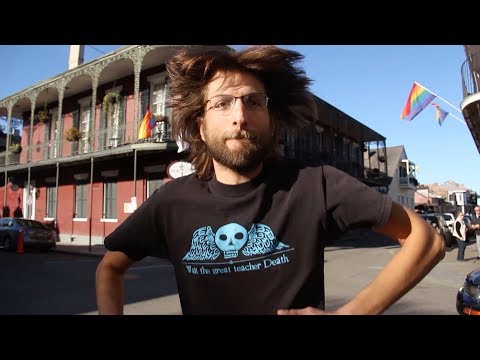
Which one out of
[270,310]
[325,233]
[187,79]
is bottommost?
[270,310]

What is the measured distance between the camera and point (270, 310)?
1.33m

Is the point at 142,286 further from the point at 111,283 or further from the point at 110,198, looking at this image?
the point at 110,198

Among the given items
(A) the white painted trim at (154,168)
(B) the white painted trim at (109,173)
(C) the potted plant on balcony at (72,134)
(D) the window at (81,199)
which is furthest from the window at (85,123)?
(A) the white painted trim at (154,168)

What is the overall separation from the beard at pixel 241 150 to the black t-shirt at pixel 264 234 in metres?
0.08

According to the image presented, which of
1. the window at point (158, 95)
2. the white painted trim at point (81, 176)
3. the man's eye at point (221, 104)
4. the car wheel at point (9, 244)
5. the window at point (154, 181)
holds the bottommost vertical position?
the car wheel at point (9, 244)

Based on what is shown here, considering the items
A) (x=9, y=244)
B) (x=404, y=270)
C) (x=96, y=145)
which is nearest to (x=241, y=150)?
(x=404, y=270)

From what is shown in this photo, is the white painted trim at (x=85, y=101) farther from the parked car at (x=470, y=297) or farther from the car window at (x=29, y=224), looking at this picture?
the parked car at (x=470, y=297)

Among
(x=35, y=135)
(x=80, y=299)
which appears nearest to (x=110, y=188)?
(x=35, y=135)

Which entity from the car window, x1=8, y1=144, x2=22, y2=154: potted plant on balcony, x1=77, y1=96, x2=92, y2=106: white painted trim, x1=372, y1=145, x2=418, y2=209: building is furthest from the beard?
x1=372, y1=145, x2=418, y2=209: building

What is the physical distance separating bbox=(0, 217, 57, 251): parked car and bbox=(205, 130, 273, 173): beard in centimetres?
1532

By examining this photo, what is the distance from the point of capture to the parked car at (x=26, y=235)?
14789 mm
